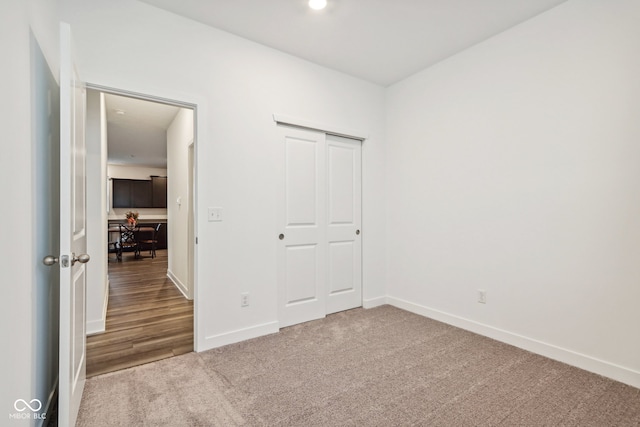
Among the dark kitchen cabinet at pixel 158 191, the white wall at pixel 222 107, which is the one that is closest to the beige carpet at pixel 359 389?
the white wall at pixel 222 107

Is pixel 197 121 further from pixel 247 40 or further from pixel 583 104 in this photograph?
pixel 583 104

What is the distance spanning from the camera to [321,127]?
3387mm

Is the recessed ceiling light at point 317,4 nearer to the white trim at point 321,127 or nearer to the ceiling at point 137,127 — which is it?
the white trim at point 321,127

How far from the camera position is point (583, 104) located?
2.33m

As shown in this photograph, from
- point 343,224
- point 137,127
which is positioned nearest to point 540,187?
point 343,224

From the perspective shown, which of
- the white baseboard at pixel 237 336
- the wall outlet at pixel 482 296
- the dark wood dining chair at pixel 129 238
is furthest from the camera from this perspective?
the dark wood dining chair at pixel 129 238

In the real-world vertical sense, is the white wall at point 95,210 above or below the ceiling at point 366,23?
below

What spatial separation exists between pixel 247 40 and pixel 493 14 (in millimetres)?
2130

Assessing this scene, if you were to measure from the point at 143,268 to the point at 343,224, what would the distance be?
194 inches

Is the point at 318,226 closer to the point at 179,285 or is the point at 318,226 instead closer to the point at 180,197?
the point at 180,197

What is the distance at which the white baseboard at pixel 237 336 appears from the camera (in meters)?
2.62

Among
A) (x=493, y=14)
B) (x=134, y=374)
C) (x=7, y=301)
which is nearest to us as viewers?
(x=7, y=301)

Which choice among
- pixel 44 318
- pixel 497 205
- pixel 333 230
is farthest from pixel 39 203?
pixel 497 205

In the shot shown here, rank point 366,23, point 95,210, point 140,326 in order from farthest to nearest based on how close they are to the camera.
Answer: point 140,326 → point 95,210 → point 366,23
